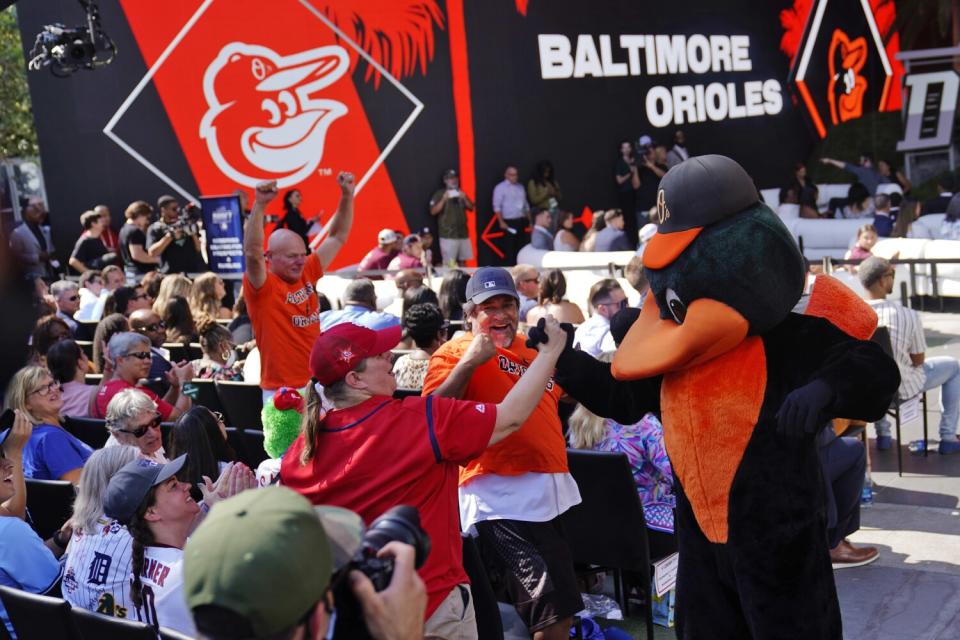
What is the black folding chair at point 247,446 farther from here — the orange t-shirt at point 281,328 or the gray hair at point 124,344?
the gray hair at point 124,344

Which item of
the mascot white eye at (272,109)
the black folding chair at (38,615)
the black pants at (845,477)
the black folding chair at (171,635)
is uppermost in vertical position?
the mascot white eye at (272,109)

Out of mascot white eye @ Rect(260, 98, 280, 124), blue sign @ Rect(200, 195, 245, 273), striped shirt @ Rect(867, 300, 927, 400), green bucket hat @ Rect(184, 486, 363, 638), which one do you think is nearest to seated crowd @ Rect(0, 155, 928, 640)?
green bucket hat @ Rect(184, 486, 363, 638)

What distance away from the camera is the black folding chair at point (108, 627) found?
3016 mm

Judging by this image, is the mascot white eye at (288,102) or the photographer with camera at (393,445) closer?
the photographer with camera at (393,445)

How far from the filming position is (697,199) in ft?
10.6

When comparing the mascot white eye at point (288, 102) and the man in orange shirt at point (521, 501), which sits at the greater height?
the mascot white eye at point (288, 102)

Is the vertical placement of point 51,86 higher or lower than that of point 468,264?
higher

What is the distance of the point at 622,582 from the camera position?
4934mm

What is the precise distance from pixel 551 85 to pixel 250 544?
16.4 m

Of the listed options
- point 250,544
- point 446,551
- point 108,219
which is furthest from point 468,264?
point 250,544

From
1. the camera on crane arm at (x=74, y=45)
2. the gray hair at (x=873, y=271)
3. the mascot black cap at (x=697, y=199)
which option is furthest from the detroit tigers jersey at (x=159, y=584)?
the camera on crane arm at (x=74, y=45)

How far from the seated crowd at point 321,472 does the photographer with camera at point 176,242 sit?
19.1ft

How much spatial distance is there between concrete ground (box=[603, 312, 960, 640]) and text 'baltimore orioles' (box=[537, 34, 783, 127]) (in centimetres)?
1150

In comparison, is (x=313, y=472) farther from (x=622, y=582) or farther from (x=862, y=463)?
(x=862, y=463)
